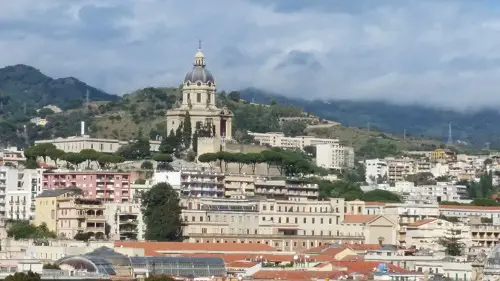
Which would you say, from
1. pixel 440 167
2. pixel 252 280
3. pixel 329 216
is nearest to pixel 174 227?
pixel 329 216

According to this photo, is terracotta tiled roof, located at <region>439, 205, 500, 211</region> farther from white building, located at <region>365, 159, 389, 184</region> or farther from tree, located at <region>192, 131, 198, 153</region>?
→ white building, located at <region>365, 159, 389, 184</region>

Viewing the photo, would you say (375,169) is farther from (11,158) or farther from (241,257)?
(241,257)

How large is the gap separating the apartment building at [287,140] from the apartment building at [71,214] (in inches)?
2435

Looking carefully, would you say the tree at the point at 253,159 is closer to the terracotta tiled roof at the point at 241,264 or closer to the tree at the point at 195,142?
the tree at the point at 195,142

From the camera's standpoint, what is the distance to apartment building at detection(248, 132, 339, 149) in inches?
6718

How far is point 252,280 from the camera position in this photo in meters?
81.4

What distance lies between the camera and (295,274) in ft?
271

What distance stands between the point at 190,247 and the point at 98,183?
1951 cm

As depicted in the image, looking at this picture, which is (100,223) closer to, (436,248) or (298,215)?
(298,215)

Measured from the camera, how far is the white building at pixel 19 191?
11419cm

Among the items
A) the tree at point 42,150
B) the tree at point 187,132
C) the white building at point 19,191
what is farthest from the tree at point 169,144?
the white building at point 19,191

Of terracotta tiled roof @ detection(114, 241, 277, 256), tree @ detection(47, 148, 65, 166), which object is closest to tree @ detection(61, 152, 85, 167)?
tree @ detection(47, 148, 65, 166)

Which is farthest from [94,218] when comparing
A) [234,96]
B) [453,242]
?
[234,96]

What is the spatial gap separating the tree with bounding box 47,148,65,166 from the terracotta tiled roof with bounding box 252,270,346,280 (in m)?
47.1
